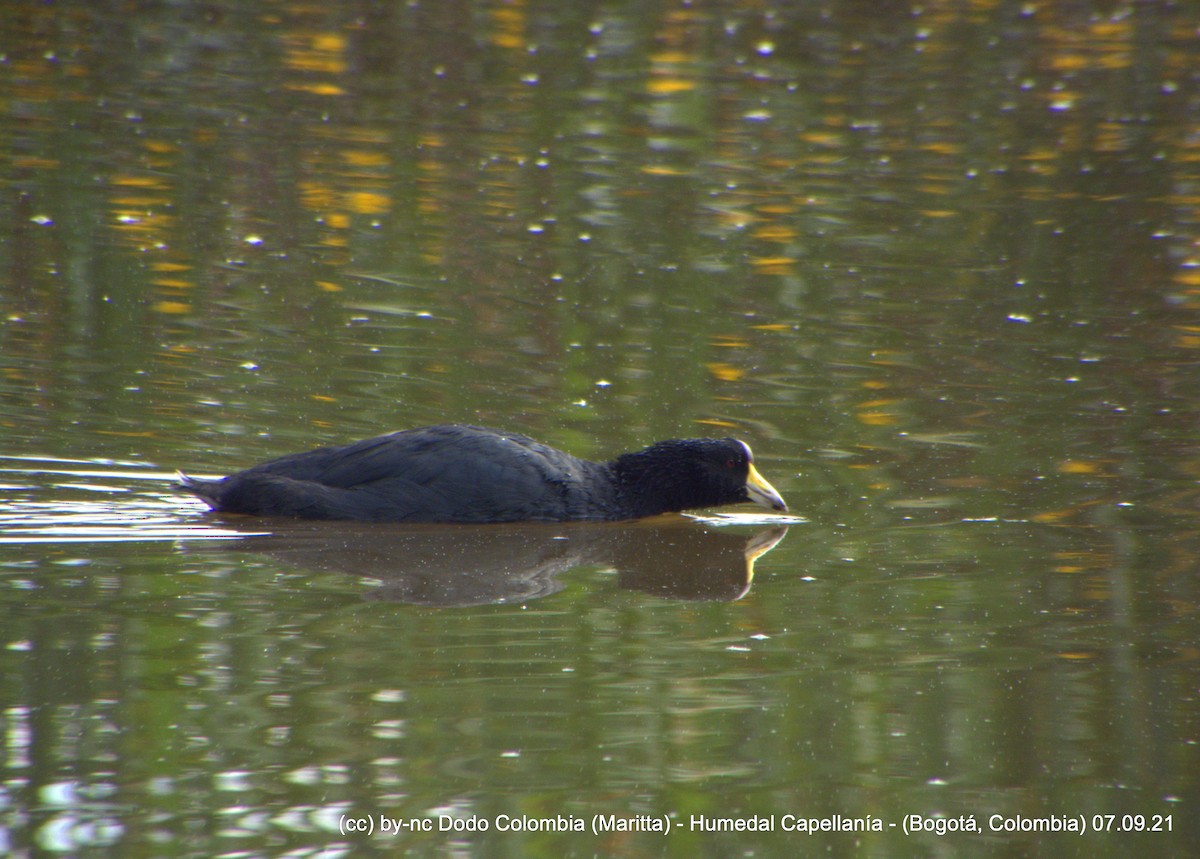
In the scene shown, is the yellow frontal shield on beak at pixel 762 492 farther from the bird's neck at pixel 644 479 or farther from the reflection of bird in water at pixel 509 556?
the bird's neck at pixel 644 479

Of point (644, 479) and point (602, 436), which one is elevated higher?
point (602, 436)

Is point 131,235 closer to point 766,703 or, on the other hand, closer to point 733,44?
point 766,703

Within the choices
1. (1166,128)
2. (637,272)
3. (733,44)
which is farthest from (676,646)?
(733,44)

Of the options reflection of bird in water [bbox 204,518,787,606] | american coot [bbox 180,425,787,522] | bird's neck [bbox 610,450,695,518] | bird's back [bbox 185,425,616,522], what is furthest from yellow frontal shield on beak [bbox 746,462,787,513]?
bird's back [bbox 185,425,616,522]

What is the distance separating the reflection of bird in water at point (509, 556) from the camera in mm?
6883

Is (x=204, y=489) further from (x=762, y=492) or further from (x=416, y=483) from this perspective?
(x=762, y=492)

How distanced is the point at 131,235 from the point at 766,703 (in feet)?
25.2

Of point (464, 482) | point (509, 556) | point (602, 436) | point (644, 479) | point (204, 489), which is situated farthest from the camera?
point (602, 436)

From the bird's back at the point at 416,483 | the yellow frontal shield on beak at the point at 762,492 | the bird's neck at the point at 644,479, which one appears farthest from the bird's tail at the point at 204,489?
the yellow frontal shield on beak at the point at 762,492

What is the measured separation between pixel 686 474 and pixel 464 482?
3.58 feet

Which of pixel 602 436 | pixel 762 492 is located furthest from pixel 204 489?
pixel 762 492

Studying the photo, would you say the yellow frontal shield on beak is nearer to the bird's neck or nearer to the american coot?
the american coot

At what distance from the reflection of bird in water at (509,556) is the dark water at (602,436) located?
1.1 inches

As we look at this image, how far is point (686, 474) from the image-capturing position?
8.09 metres
